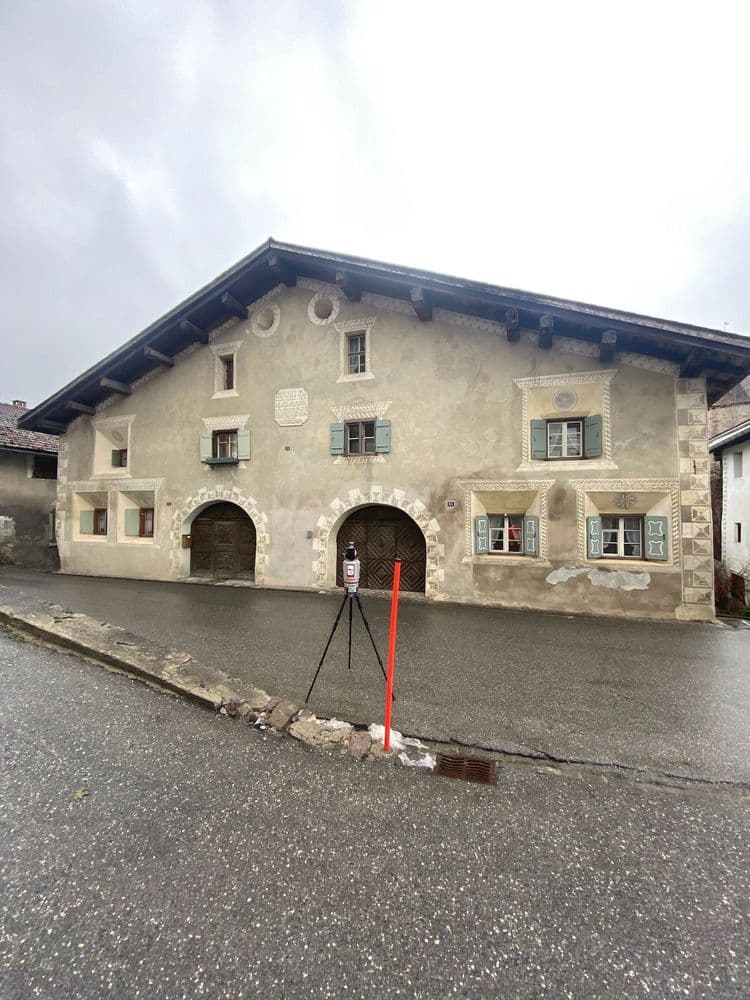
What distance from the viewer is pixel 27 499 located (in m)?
15.6

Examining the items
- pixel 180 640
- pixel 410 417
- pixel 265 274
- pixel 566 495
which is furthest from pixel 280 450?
pixel 566 495

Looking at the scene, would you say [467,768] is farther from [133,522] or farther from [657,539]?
[133,522]

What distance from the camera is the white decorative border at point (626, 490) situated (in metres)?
7.88

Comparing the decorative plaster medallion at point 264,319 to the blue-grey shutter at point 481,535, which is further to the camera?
the decorative plaster medallion at point 264,319

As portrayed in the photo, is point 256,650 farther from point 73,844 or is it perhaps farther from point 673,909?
point 673,909

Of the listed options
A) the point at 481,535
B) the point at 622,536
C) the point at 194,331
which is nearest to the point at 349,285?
the point at 194,331

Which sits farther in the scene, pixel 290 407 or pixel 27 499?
pixel 27 499

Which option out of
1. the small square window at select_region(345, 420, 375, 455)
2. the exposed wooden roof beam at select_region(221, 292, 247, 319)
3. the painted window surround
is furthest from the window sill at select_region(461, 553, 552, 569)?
the exposed wooden roof beam at select_region(221, 292, 247, 319)

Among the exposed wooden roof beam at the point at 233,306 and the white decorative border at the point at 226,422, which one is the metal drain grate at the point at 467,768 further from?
the exposed wooden roof beam at the point at 233,306

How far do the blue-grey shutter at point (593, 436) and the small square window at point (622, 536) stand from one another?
1.37 metres

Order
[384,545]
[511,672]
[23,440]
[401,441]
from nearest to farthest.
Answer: [511,672]
[401,441]
[384,545]
[23,440]

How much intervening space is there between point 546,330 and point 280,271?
276 inches

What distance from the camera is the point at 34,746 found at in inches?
121

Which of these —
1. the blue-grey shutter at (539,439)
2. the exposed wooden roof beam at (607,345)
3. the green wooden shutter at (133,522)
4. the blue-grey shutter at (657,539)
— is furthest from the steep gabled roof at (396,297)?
the green wooden shutter at (133,522)
